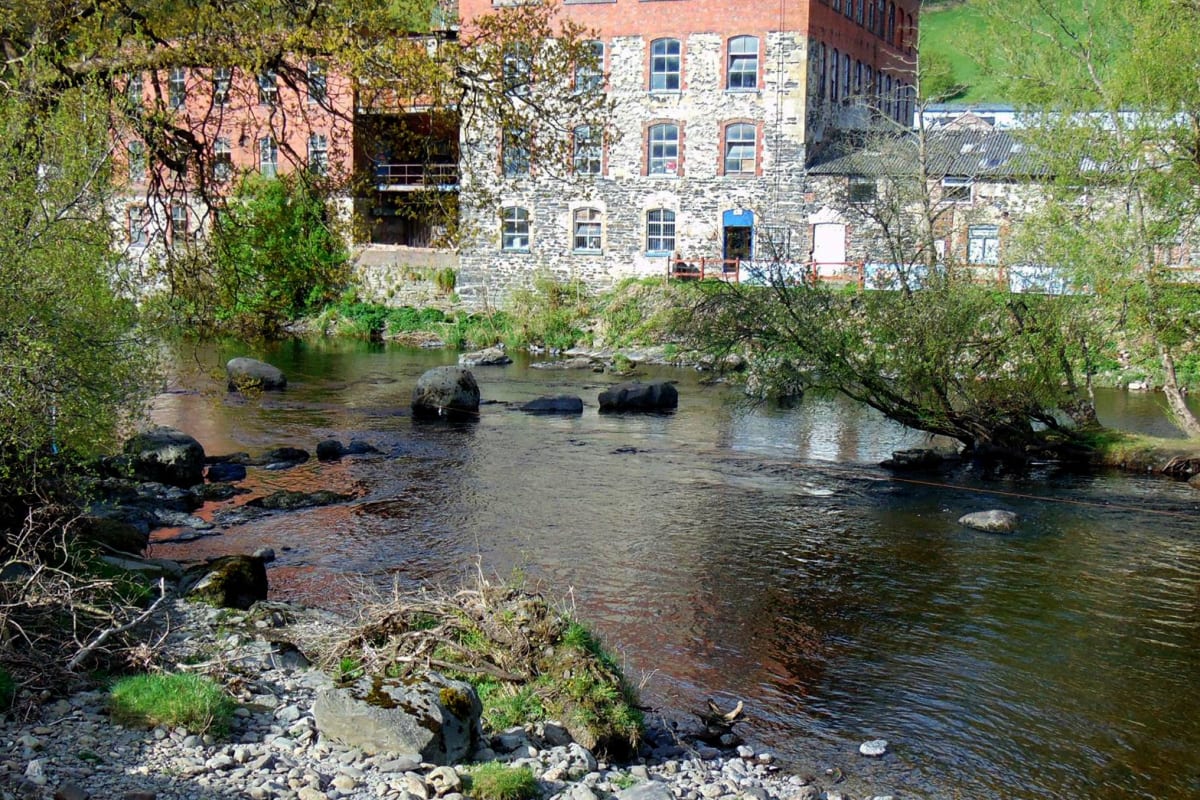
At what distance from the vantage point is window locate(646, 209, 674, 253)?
145 feet

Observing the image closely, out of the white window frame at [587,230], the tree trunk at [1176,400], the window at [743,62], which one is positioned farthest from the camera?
the white window frame at [587,230]

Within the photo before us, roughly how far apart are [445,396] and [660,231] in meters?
20.1

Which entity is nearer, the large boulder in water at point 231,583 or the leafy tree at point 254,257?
the large boulder in water at point 231,583

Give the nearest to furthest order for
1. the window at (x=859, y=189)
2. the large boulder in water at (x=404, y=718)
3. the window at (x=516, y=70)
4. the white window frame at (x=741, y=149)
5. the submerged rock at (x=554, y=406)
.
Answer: the large boulder in water at (x=404, y=718) < the window at (x=516, y=70) < the submerged rock at (x=554, y=406) < the window at (x=859, y=189) < the white window frame at (x=741, y=149)

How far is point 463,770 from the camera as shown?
7.82 m

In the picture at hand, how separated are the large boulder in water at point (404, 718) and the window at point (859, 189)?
36.1m

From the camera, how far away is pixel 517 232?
151ft

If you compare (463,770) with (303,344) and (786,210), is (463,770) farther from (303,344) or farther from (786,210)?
(786,210)

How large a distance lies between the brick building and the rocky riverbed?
110 feet

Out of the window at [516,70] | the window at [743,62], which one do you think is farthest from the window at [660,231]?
the window at [516,70]

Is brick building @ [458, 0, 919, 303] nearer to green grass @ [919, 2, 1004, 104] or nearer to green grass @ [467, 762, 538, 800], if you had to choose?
green grass @ [919, 2, 1004, 104]

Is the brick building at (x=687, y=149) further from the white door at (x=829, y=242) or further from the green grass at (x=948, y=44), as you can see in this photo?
the green grass at (x=948, y=44)

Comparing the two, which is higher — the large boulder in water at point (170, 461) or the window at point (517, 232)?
the window at point (517, 232)

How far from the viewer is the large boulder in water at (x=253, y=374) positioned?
2764 centimetres
